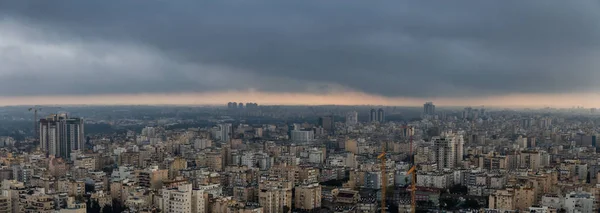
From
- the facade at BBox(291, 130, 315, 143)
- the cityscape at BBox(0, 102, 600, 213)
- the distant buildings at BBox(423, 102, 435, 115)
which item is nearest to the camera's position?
the cityscape at BBox(0, 102, 600, 213)

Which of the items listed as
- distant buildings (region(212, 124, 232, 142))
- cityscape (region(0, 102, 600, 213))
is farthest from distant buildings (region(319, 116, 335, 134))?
distant buildings (region(212, 124, 232, 142))

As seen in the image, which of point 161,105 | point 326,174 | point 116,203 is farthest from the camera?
point 161,105

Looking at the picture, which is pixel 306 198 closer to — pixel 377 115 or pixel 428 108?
pixel 428 108

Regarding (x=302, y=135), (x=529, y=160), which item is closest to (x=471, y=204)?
(x=529, y=160)

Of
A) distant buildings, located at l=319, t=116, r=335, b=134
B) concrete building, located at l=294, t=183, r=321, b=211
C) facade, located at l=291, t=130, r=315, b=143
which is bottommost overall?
concrete building, located at l=294, t=183, r=321, b=211

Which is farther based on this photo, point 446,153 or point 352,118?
point 352,118

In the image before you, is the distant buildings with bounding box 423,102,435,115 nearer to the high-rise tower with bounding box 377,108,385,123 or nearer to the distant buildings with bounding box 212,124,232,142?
the high-rise tower with bounding box 377,108,385,123

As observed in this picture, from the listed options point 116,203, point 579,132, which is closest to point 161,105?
point 116,203

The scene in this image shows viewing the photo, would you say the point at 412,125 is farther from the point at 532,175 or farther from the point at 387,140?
the point at 532,175

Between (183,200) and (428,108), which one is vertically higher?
(428,108)
